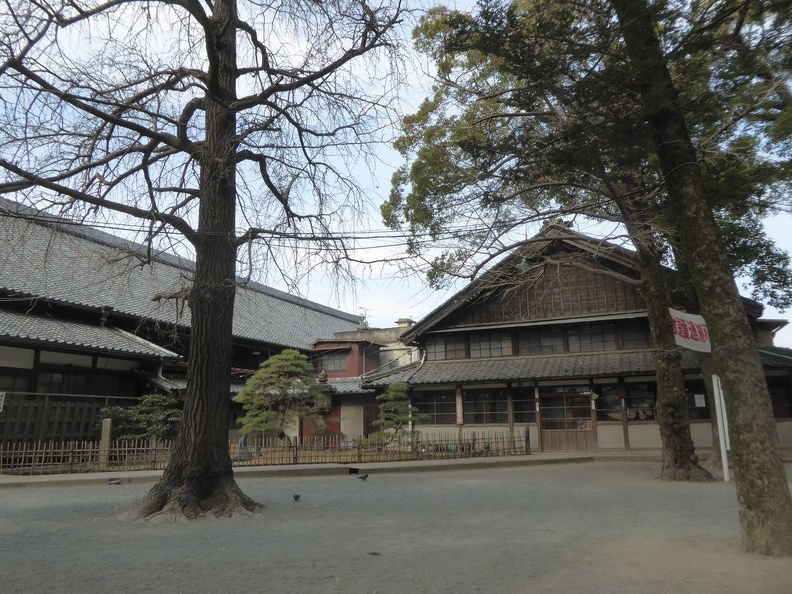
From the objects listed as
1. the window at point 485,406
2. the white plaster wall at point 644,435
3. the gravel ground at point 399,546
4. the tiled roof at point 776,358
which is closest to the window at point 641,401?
the white plaster wall at point 644,435

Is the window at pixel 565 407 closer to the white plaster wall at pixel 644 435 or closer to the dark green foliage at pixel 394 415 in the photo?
the white plaster wall at pixel 644 435

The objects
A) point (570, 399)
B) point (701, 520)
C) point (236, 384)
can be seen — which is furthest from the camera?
point (236, 384)

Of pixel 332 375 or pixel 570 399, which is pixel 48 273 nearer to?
pixel 332 375

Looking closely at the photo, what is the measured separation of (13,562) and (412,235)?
336 inches

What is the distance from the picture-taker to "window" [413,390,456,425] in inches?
943

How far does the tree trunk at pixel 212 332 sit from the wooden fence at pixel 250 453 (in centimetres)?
732

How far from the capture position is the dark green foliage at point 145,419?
16.3 meters

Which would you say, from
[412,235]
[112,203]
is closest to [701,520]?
[412,235]

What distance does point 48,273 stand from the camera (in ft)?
61.0

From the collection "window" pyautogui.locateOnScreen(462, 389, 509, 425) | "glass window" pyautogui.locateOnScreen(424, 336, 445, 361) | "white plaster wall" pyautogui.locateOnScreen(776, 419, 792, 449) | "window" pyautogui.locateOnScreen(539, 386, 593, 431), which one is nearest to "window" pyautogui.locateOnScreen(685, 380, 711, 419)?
"white plaster wall" pyautogui.locateOnScreen(776, 419, 792, 449)

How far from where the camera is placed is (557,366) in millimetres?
21844

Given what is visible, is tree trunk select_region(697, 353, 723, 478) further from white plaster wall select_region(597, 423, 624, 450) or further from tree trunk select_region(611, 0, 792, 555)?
tree trunk select_region(611, 0, 792, 555)

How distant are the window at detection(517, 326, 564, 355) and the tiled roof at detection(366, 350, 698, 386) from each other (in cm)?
43

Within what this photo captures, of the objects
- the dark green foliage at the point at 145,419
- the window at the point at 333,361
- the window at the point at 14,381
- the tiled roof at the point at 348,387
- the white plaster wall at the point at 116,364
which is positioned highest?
the window at the point at 333,361
